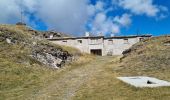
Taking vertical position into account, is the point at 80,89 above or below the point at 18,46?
below

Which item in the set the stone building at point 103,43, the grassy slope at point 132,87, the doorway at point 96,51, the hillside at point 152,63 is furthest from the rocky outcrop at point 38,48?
the doorway at point 96,51

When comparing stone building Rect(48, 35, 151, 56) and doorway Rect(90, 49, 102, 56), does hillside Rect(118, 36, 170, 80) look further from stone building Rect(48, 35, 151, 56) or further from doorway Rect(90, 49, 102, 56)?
doorway Rect(90, 49, 102, 56)

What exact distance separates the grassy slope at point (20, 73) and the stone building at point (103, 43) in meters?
27.4

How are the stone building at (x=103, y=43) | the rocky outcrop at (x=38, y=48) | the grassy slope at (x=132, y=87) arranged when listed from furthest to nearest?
the stone building at (x=103, y=43) < the rocky outcrop at (x=38, y=48) < the grassy slope at (x=132, y=87)

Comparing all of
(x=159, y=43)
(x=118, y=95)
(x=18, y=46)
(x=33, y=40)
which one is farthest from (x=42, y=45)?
(x=118, y=95)

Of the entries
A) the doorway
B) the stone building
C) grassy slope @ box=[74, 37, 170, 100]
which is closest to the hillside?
grassy slope @ box=[74, 37, 170, 100]

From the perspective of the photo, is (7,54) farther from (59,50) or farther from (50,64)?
(59,50)

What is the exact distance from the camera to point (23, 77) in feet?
88.4

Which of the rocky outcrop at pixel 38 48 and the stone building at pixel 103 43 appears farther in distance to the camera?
the stone building at pixel 103 43

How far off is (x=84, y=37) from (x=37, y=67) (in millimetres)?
37139

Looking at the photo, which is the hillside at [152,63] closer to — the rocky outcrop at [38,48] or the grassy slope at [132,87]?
the grassy slope at [132,87]

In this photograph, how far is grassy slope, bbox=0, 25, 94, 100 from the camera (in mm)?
21406

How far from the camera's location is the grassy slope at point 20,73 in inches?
843

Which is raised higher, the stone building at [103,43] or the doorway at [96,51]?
the stone building at [103,43]
